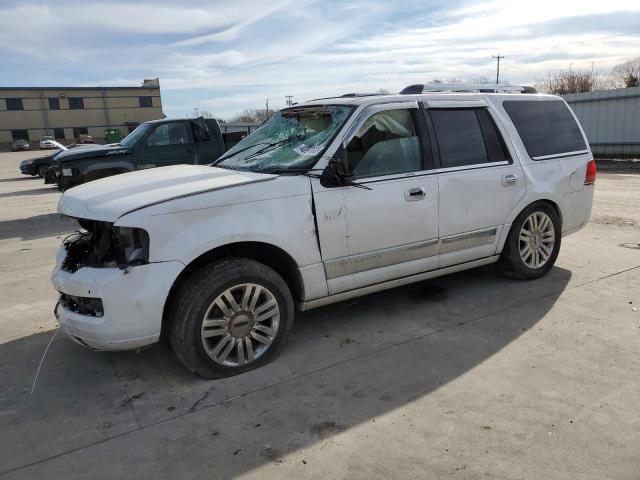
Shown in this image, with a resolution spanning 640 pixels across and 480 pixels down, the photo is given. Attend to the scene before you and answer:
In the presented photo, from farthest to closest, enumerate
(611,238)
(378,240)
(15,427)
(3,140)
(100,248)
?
(3,140) < (611,238) < (378,240) < (100,248) < (15,427)

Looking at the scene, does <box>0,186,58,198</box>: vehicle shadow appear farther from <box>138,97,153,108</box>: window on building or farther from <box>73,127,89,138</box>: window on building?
<box>138,97,153,108</box>: window on building

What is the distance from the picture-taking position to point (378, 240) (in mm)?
4047

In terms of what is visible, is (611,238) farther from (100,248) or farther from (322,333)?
(100,248)

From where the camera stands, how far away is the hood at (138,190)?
3.32m

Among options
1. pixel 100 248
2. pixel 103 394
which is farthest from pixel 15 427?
pixel 100 248

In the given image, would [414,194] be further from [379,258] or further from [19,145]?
[19,145]

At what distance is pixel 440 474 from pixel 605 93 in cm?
2045

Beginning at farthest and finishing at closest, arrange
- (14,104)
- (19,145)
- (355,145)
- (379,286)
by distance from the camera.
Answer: (14,104) < (19,145) < (379,286) < (355,145)

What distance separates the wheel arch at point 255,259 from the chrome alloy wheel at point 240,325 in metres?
0.28

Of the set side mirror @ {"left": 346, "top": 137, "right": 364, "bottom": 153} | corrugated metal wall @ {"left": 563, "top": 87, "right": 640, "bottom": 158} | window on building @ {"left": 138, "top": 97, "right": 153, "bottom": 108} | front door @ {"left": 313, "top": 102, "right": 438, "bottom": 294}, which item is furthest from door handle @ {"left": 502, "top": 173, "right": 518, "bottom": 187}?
window on building @ {"left": 138, "top": 97, "right": 153, "bottom": 108}

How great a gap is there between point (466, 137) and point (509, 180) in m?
0.60

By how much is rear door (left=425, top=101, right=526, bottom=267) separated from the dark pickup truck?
299 inches

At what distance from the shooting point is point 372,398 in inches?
128

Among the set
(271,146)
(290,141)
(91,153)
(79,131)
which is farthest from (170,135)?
(79,131)
